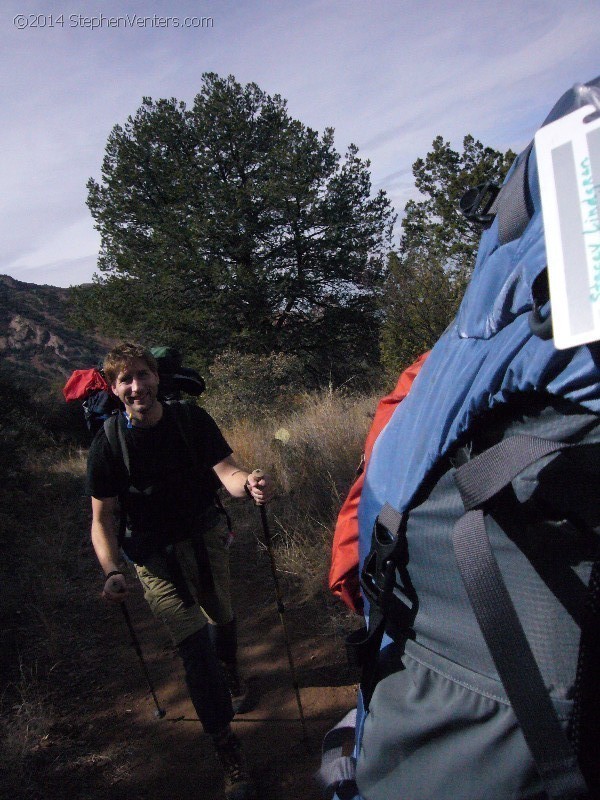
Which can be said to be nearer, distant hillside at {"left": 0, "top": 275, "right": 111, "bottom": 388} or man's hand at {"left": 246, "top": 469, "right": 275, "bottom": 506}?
man's hand at {"left": 246, "top": 469, "right": 275, "bottom": 506}

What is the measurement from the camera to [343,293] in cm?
1703

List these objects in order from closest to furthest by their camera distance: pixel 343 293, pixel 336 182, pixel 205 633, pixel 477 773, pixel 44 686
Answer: pixel 477 773
pixel 205 633
pixel 44 686
pixel 336 182
pixel 343 293

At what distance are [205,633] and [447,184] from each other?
11387 mm

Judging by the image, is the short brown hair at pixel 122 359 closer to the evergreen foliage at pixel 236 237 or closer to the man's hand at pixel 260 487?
the man's hand at pixel 260 487

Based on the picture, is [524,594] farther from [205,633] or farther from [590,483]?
[205,633]

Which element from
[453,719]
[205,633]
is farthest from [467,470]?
[205,633]

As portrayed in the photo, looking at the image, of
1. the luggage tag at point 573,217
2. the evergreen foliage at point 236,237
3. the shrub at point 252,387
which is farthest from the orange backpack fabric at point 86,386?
the evergreen foliage at point 236,237

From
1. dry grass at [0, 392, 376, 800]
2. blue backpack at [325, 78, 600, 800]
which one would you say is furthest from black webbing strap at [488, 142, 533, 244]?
dry grass at [0, 392, 376, 800]

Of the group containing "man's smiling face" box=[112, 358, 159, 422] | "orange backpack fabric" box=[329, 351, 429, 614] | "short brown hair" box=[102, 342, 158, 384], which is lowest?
"orange backpack fabric" box=[329, 351, 429, 614]

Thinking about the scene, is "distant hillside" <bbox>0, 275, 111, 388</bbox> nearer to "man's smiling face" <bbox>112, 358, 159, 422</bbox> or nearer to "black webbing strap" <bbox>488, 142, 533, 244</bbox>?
"man's smiling face" <bbox>112, 358, 159, 422</bbox>

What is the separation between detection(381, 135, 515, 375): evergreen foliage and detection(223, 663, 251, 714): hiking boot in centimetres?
784

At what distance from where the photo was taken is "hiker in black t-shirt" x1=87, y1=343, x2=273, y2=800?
2.32 meters

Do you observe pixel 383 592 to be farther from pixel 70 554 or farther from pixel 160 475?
pixel 70 554

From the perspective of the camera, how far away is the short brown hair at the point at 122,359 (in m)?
2.44
